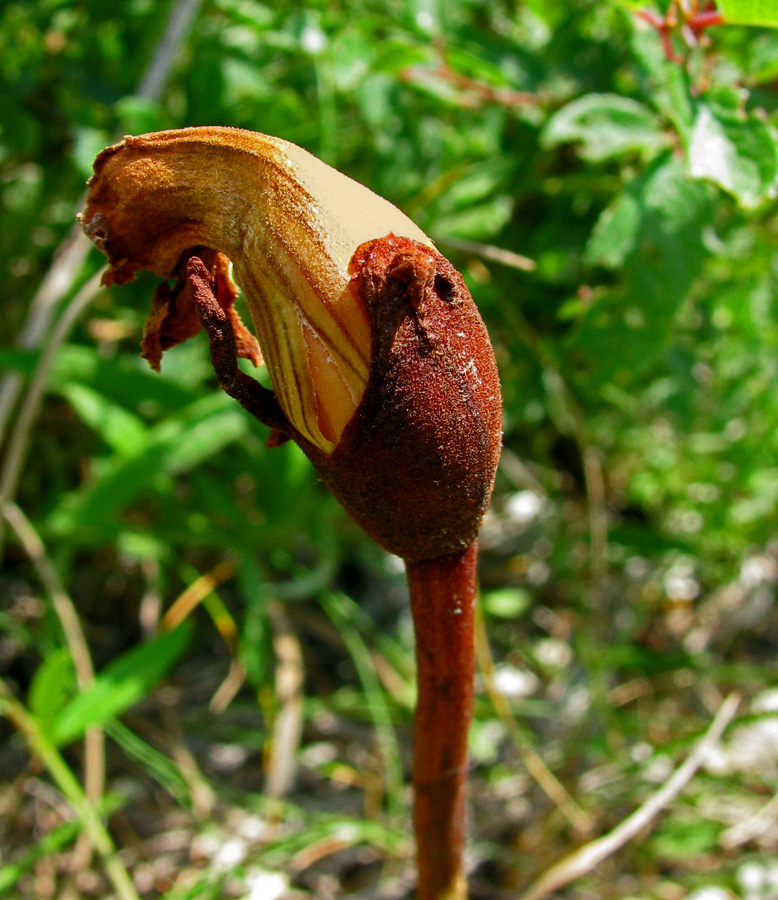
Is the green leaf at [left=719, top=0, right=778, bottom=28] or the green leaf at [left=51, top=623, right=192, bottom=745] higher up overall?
the green leaf at [left=719, top=0, right=778, bottom=28]

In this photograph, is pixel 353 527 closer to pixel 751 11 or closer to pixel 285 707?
pixel 285 707

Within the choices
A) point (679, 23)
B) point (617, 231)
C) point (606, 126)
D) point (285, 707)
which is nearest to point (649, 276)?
point (617, 231)

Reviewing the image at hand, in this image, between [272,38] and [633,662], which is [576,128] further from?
[633,662]

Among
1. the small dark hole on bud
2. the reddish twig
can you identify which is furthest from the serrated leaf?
the small dark hole on bud

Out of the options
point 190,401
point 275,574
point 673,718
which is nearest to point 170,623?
point 275,574

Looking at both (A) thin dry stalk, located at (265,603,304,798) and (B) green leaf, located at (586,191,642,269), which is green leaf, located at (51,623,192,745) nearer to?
(A) thin dry stalk, located at (265,603,304,798)

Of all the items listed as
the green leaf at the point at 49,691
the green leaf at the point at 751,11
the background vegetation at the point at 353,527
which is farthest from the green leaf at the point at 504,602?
the green leaf at the point at 751,11
